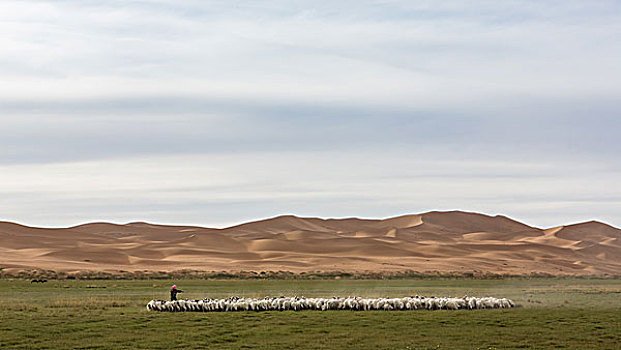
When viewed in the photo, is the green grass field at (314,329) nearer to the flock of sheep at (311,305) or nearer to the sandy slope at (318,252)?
the flock of sheep at (311,305)

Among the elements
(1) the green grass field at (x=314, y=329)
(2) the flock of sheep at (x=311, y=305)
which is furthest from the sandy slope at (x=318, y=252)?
(1) the green grass field at (x=314, y=329)

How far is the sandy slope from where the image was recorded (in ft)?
342

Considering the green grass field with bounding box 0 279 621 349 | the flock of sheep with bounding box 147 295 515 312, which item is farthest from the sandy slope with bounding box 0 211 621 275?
the green grass field with bounding box 0 279 621 349

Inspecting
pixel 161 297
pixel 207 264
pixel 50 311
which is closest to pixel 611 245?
pixel 207 264

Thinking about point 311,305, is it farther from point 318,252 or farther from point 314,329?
point 318,252

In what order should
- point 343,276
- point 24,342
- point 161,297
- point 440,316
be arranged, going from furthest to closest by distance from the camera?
point 343,276 → point 161,297 → point 440,316 → point 24,342

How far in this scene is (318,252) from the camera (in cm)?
13225

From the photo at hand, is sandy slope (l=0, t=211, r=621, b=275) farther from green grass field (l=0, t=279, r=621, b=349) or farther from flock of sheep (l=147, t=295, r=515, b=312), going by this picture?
green grass field (l=0, t=279, r=621, b=349)

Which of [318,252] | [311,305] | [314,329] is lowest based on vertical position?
[314,329]

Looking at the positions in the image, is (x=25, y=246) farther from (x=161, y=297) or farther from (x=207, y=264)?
(x=161, y=297)

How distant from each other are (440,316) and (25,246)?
117154 mm

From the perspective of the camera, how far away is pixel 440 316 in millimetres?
30891

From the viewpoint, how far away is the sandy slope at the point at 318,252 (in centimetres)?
10438

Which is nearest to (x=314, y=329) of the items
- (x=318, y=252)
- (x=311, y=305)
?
(x=311, y=305)
